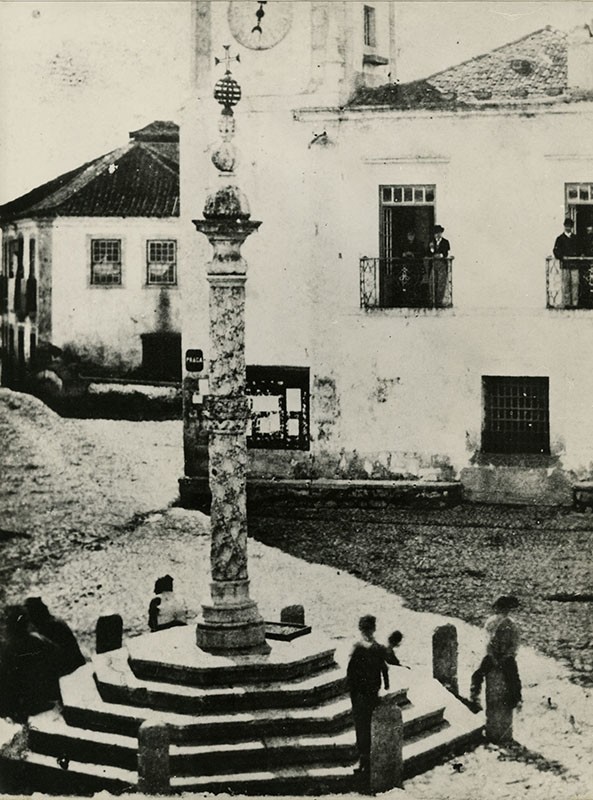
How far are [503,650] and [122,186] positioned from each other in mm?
5341

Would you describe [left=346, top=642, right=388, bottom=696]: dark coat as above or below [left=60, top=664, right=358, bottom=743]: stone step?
above

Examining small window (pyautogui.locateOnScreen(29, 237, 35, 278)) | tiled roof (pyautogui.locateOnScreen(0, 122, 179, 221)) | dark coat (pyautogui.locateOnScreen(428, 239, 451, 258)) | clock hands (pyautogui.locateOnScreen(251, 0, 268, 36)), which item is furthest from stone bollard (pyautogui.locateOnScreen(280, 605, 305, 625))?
clock hands (pyautogui.locateOnScreen(251, 0, 268, 36))

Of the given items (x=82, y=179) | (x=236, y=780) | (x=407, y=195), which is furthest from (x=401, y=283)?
(x=236, y=780)

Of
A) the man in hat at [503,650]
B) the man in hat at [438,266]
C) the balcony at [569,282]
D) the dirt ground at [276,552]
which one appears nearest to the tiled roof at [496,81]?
the man in hat at [438,266]

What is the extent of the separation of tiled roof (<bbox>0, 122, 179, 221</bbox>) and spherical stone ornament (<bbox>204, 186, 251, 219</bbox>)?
1598mm

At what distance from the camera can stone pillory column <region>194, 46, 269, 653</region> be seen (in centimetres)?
1040

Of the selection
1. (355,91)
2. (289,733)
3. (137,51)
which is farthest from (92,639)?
(355,91)

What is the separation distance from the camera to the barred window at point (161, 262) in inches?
482

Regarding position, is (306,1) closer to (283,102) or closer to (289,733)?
(283,102)

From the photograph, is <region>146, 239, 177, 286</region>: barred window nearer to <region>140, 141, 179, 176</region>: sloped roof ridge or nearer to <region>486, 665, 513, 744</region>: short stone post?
<region>140, 141, 179, 176</region>: sloped roof ridge

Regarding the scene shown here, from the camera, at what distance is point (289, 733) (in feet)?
32.2

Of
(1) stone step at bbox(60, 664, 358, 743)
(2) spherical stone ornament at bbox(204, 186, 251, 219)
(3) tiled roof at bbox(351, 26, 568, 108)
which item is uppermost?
(3) tiled roof at bbox(351, 26, 568, 108)

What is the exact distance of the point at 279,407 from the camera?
492 inches

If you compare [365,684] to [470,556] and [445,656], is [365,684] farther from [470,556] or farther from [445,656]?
[470,556]
